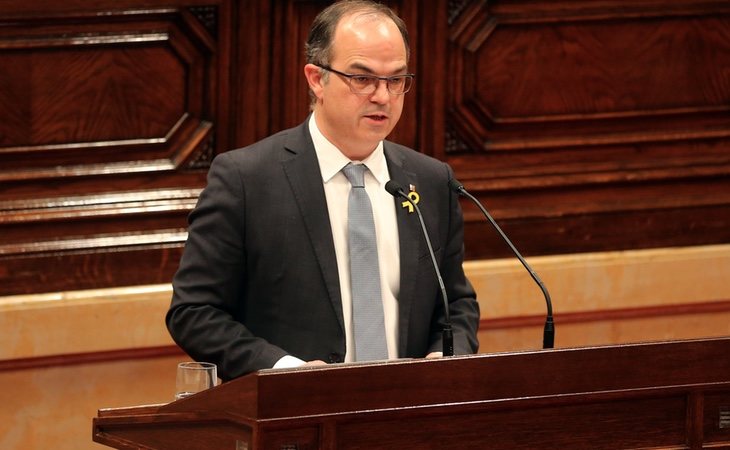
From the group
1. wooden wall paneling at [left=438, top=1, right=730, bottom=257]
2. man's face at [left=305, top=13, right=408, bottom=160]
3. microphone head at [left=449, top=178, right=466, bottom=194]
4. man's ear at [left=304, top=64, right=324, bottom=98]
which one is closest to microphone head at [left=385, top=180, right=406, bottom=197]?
microphone head at [left=449, top=178, right=466, bottom=194]

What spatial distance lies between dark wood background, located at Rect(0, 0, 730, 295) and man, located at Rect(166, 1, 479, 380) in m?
1.25

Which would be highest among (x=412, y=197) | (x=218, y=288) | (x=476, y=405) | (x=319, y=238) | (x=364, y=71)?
(x=364, y=71)

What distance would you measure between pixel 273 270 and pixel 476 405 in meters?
0.91

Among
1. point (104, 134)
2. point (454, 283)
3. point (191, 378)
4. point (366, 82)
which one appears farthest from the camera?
point (104, 134)

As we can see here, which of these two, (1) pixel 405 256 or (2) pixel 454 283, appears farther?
(2) pixel 454 283

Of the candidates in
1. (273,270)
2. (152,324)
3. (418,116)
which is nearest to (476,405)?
(273,270)

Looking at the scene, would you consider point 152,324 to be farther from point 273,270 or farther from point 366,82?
point 366,82

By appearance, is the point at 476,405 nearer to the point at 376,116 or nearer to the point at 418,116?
the point at 376,116

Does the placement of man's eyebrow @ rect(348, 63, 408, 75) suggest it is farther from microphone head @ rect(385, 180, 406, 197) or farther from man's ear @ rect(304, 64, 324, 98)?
microphone head @ rect(385, 180, 406, 197)

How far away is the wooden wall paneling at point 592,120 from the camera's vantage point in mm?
5129

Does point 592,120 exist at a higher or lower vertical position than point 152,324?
higher

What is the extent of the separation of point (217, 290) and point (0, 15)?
154 centimetres

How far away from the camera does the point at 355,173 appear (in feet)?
11.3

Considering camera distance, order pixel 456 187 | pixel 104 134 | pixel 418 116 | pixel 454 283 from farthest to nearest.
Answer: pixel 418 116, pixel 104 134, pixel 454 283, pixel 456 187
